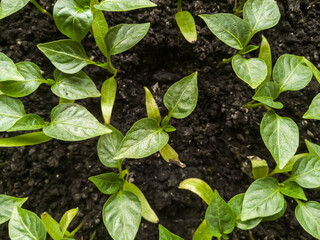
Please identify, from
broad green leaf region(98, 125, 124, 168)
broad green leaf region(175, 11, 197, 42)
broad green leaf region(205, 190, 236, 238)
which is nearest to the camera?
broad green leaf region(205, 190, 236, 238)

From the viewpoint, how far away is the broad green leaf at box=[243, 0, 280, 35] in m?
1.04

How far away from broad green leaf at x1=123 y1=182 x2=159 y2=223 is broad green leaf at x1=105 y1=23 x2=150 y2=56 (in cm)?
50

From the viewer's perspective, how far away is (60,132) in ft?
3.08

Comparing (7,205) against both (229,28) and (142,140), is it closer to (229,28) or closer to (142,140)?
(142,140)

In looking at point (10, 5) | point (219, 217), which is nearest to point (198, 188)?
point (219, 217)

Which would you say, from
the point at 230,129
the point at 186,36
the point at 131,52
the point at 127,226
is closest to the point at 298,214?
the point at 230,129

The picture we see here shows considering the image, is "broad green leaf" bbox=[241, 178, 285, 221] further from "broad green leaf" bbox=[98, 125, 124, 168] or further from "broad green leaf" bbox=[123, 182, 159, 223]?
"broad green leaf" bbox=[98, 125, 124, 168]

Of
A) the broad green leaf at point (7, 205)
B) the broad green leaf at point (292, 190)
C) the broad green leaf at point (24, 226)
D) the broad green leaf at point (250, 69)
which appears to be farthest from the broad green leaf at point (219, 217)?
the broad green leaf at point (7, 205)

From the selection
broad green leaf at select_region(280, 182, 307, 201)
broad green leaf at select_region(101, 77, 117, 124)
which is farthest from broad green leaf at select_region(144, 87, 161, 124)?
broad green leaf at select_region(280, 182, 307, 201)

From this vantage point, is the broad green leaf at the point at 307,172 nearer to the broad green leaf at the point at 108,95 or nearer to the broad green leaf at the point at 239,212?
the broad green leaf at the point at 239,212

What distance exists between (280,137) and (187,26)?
1.82 feet

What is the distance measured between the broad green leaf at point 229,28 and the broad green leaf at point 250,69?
73 millimetres

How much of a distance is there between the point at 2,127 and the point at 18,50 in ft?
1.35

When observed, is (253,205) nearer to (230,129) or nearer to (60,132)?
(230,129)
